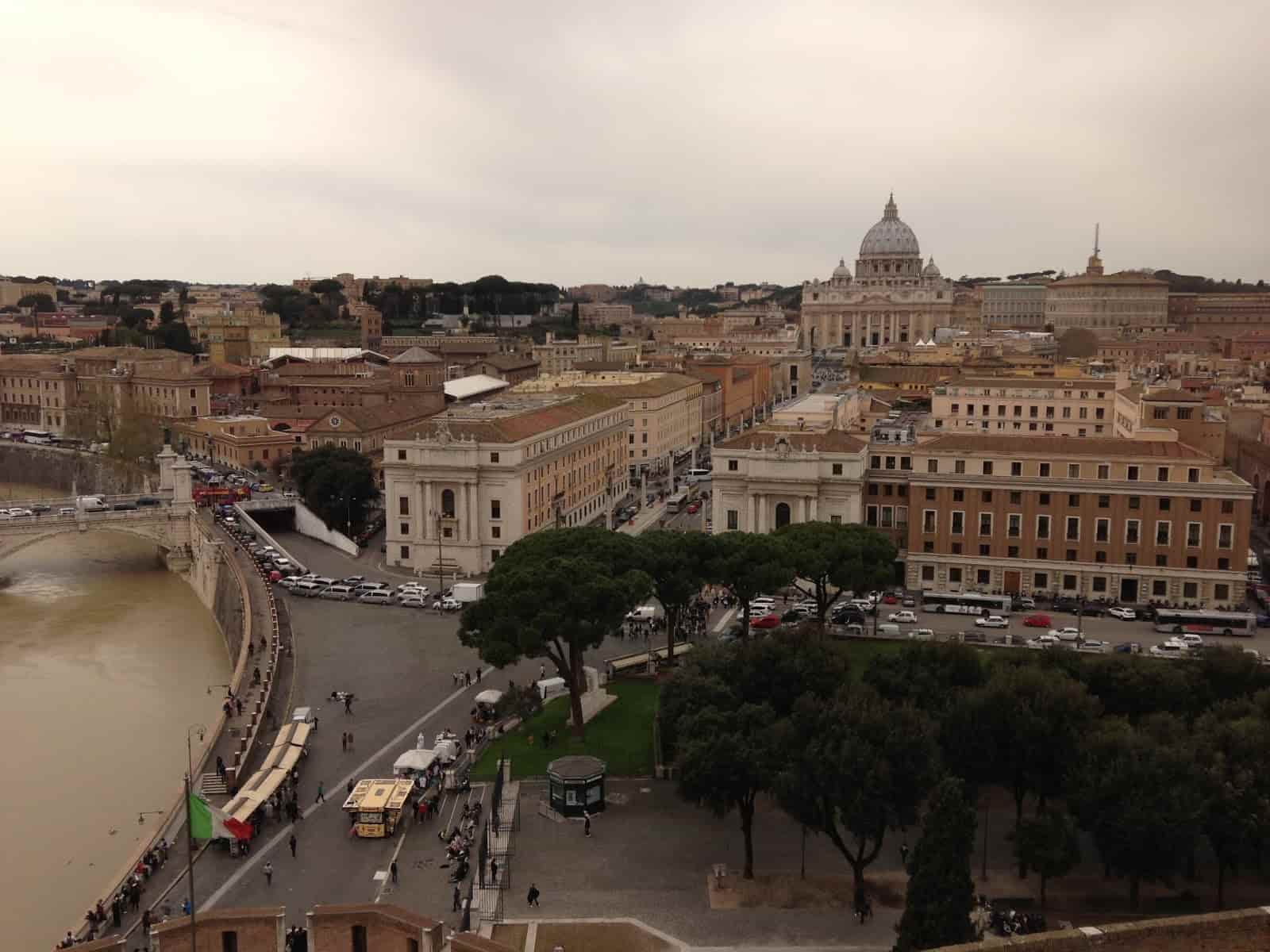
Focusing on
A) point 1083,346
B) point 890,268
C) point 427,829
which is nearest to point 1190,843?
point 427,829

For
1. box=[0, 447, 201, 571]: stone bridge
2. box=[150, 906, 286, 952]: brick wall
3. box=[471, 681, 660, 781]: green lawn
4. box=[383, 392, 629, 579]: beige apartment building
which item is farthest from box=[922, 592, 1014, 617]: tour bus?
box=[0, 447, 201, 571]: stone bridge

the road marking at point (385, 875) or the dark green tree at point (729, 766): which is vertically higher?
the dark green tree at point (729, 766)

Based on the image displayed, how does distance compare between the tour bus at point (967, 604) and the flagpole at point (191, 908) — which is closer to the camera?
the flagpole at point (191, 908)

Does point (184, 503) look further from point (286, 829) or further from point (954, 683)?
point (954, 683)

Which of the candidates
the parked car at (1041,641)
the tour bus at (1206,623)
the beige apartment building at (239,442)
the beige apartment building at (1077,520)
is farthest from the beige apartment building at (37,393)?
the tour bus at (1206,623)

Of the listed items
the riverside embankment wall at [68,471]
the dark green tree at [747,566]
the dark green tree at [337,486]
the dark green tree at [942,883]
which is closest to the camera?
the dark green tree at [942,883]

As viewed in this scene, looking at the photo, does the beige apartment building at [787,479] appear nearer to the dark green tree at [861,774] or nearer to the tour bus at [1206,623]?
the tour bus at [1206,623]

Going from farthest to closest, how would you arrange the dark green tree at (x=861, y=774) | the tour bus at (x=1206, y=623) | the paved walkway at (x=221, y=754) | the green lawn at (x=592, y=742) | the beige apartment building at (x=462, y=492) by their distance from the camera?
the beige apartment building at (x=462, y=492) → the tour bus at (x=1206, y=623) → the green lawn at (x=592, y=742) → the paved walkway at (x=221, y=754) → the dark green tree at (x=861, y=774)
